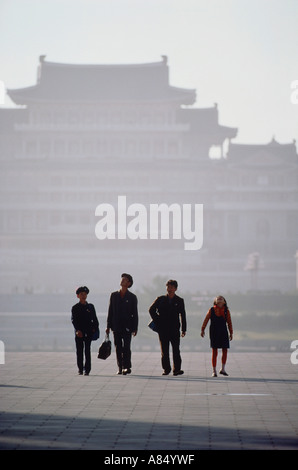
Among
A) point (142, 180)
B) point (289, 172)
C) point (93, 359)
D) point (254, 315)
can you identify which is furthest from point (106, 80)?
point (93, 359)

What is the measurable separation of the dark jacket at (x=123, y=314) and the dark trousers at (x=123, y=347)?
2.3 inches

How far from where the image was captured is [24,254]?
2046 inches

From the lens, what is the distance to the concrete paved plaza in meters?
6.56

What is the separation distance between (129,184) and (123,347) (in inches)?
1722

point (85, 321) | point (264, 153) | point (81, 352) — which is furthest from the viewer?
point (264, 153)

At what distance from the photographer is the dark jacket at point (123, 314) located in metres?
A: 11.0

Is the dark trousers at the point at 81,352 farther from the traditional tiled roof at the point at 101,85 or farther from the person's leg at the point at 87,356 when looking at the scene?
the traditional tiled roof at the point at 101,85

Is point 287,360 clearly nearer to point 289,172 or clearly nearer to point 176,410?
point 176,410

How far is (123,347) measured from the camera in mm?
11219

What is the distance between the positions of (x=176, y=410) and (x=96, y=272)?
43.4 meters

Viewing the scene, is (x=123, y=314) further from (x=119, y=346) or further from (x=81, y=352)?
(x=81, y=352)

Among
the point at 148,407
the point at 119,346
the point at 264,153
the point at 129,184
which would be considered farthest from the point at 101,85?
the point at 148,407

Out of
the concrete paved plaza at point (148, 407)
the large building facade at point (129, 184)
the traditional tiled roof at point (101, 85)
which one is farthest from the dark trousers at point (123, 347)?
the traditional tiled roof at point (101, 85)
